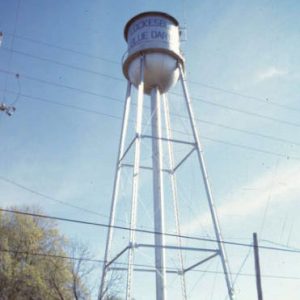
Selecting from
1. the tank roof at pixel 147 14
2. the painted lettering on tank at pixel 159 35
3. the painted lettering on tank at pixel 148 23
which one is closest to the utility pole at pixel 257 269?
the painted lettering on tank at pixel 159 35

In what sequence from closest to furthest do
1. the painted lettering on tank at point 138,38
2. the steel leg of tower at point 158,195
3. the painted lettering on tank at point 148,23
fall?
the steel leg of tower at point 158,195
the painted lettering on tank at point 138,38
the painted lettering on tank at point 148,23

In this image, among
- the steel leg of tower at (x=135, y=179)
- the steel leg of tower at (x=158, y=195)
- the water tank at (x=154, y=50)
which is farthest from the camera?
the water tank at (x=154, y=50)

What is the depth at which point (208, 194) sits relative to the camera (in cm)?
1547

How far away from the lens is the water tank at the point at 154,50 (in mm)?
18109

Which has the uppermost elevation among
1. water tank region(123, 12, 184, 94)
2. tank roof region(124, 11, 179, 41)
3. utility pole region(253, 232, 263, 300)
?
tank roof region(124, 11, 179, 41)

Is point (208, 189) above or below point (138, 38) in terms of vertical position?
below

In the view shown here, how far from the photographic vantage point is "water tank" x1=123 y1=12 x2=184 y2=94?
18.1 meters

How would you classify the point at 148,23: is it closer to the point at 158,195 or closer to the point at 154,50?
the point at 154,50

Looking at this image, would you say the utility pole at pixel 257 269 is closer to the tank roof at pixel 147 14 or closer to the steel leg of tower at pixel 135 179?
the steel leg of tower at pixel 135 179

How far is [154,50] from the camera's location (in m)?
18.1

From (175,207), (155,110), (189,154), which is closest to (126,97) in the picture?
(155,110)

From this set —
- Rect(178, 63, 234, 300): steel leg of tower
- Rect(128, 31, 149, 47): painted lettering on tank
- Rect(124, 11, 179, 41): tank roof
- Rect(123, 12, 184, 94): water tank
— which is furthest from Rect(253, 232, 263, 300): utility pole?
Rect(124, 11, 179, 41): tank roof

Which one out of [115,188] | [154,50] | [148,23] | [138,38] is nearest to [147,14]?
[148,23]

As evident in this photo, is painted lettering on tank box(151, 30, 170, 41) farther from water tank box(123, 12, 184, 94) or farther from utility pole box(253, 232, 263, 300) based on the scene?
utility pole box(253, 232, 263, 300)
